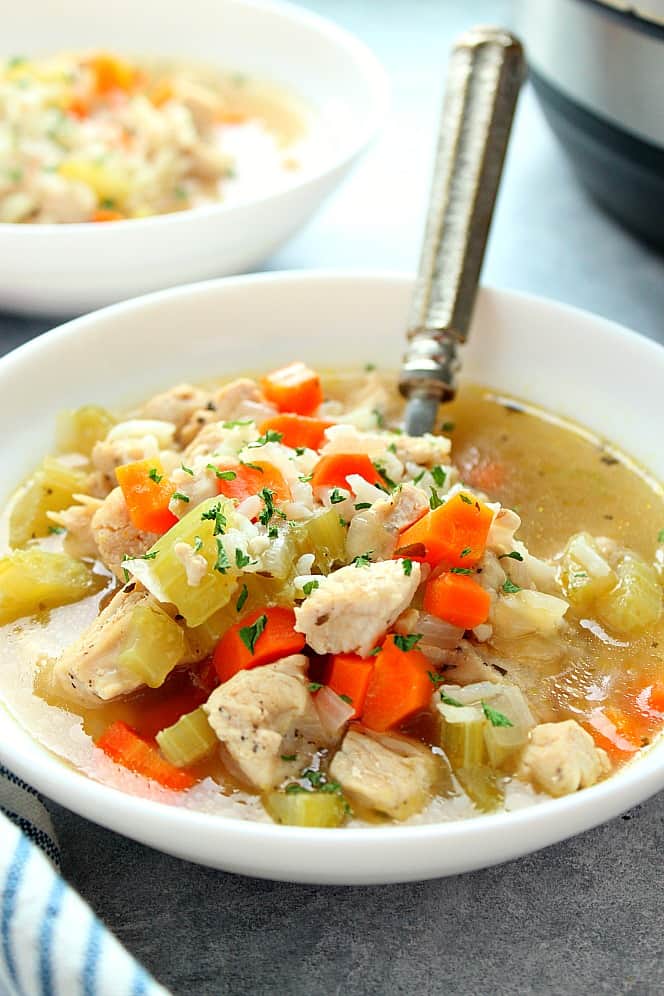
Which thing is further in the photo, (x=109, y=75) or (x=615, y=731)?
(x=109, y=75)

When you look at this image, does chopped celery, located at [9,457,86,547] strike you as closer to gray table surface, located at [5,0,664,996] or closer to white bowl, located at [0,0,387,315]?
gray table surface, located at [5,0,664,996]

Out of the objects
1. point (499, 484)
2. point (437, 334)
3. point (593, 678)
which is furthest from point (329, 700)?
point (437, 334)

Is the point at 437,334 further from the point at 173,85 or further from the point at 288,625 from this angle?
the point at 173,85

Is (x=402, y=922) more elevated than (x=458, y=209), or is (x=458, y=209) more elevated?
(x=458, y=209)

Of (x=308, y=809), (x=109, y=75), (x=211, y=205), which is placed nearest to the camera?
(x=308, y=809)

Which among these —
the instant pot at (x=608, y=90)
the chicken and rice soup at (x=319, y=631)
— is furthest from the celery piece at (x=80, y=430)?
the instant pot at (x=608, y=90)

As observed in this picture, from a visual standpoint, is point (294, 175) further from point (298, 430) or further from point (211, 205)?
point (298, 430)

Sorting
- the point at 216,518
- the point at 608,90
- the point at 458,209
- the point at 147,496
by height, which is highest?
the point at 608,90

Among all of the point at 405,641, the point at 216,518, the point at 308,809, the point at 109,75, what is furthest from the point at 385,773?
the point at 109,75

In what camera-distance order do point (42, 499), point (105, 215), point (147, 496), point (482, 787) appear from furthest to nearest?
point (105, 215)
point (42, 499)
point (147, 496)
point (482, 787)
